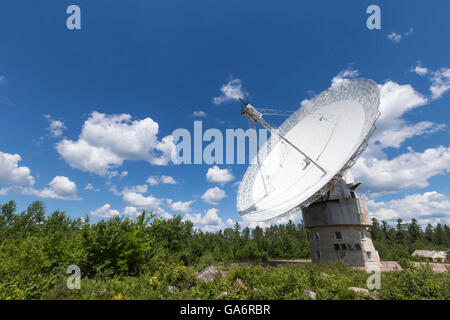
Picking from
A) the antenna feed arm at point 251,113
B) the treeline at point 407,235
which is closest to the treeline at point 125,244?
the treeline at point 407,235

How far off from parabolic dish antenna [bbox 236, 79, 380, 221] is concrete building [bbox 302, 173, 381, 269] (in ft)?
20.0

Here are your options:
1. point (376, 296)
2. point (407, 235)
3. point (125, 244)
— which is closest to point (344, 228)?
point (376, 296)

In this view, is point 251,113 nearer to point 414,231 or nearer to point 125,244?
point 125,244

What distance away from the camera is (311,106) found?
2814 centimetres

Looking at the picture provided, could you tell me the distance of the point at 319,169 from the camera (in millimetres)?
22375

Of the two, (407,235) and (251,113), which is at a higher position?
(251,113)

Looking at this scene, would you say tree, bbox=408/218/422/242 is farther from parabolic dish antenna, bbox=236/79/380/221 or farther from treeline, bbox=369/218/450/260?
parabolic dish antenna, bbox=236/79/380/221

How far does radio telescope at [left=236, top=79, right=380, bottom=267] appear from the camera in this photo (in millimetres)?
21031

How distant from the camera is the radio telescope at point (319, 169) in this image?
21031 mm

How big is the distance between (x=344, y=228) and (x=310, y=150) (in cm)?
1081

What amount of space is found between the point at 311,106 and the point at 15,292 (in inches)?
1234

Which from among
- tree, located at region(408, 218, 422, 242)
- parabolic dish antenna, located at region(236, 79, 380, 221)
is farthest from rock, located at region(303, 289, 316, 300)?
tree, located at region(408, 218, 422, 242)
